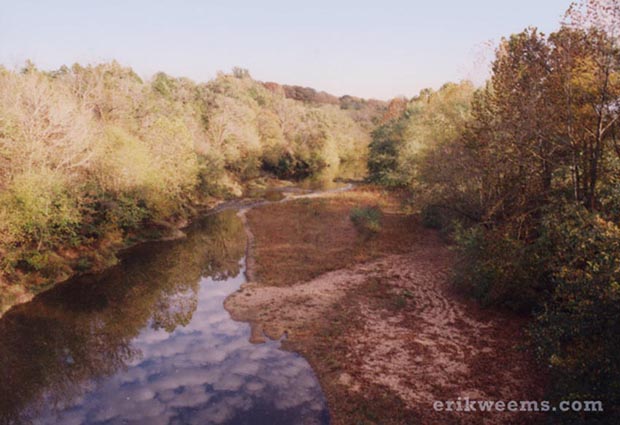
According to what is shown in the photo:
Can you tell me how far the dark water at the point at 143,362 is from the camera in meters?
13.0

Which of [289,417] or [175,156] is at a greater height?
[175,156]

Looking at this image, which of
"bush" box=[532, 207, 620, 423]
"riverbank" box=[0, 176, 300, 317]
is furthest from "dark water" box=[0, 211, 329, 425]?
"bush" box=[532, 207, 620, 423]

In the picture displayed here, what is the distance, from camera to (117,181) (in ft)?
97.1

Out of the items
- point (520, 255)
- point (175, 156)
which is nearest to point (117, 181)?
point (175, 156)

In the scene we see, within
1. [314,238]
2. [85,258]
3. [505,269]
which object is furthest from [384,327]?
[85,258]

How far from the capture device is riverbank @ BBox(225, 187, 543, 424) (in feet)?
42.6

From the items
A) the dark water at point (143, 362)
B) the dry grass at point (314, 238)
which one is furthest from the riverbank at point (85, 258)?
the dry grass at point (314, 238)

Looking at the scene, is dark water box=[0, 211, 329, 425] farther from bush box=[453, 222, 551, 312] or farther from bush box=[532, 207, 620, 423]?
bush box=[453, 222, 551, 312]

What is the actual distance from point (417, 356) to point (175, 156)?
29.3 meters

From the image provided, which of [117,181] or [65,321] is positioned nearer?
[65,321]

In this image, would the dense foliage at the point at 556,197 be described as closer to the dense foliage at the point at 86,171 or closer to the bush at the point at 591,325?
the bush at the point at 591,325

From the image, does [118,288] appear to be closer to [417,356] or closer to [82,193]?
[82,193]

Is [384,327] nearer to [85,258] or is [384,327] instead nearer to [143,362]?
[143,362]

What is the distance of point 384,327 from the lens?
707 inches
